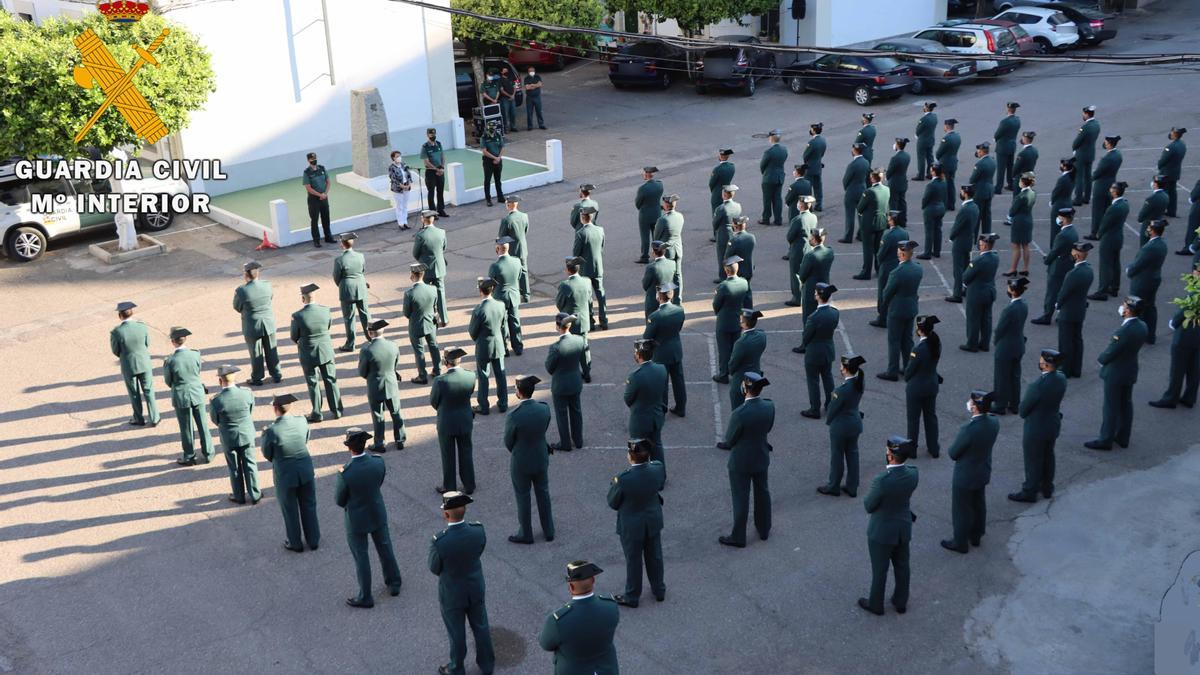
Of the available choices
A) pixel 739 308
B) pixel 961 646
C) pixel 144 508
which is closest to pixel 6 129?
pixel 144 508

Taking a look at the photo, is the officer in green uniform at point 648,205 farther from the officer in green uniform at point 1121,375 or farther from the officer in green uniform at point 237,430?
the officer in green uniform at point 237,430

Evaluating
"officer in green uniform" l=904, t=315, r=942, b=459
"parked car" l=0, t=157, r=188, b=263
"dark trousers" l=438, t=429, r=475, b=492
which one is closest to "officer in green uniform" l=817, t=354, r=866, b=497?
"officer in green uniform" l=904, t=315, r=942, b=459

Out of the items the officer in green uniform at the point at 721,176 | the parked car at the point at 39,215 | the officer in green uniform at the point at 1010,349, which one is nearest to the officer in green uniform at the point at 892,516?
the officer in green uniform at the point at 1010,349

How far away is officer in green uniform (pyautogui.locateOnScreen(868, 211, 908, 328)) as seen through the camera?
15062mm

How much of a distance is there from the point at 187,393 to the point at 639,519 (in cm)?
549

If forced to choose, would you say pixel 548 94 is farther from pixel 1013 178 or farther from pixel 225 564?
pixel 225 564

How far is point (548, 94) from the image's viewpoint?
31766mm

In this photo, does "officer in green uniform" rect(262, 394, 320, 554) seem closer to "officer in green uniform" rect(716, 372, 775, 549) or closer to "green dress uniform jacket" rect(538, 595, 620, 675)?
"green dress uniform jacket" rect(538, 595, 620, 675)

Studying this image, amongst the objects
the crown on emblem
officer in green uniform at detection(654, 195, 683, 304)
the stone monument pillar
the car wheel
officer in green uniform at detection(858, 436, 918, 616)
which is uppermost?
the crown on emblem

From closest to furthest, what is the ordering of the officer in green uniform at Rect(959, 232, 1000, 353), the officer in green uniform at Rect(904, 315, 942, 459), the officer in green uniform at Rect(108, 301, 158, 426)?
the officer in green uniform at Rect(904, 315, 942, 459)
the officer in green uniform at Rect(108, 301, 158, 426)
the officer in green uniform at Rect(959, 232, 1000, 353)

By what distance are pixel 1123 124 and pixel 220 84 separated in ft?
63.2

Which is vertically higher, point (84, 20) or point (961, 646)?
point (84, 20)

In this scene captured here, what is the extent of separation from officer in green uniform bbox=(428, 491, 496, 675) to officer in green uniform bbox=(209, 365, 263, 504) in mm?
3396

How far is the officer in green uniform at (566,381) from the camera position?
1166cm
